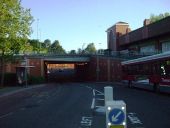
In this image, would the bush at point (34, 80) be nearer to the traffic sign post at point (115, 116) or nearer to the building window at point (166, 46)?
the building window at point (166, 46)

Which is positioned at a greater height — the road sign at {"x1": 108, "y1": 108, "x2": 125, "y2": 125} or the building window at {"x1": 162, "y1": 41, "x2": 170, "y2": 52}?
the building window at {"x1": 162, "y1": 41, "x2": 170, "y2": 52}

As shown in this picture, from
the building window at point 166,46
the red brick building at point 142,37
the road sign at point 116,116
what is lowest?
the road sign at point 116,116

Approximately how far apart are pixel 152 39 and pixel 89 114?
72.5 metres

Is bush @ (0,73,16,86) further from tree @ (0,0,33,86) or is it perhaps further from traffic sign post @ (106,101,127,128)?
traffic sign post @ (106,101,127,128)

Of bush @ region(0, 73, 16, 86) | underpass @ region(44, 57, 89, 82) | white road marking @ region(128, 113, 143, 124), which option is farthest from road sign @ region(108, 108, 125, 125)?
underpass @ region(44, 57, 89, 82)

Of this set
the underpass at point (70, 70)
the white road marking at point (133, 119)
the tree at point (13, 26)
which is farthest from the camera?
the underpass at point (70, 70)

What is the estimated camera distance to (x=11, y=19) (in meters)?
54.3

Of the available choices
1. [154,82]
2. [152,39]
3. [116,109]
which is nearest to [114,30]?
[152,39]

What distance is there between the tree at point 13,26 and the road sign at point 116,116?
46.6 m

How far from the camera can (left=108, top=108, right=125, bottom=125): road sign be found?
7.27 metres

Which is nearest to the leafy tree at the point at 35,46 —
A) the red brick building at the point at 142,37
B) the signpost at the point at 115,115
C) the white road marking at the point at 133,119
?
the red brick building at the point at 142,37

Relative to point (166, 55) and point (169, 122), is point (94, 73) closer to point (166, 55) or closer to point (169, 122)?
point (166, 55)

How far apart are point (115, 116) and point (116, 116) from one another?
0.02 m

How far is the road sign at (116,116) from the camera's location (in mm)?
7266
